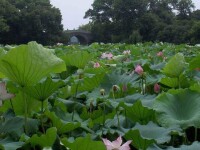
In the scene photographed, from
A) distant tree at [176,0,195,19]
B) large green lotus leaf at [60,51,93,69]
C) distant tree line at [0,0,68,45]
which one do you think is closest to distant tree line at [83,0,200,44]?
distant tree at [176,0,195,19]

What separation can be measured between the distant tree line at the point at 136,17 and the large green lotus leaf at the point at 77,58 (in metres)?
29.0

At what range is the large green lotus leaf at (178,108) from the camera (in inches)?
30.4

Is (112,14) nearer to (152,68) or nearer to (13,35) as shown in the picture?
(13,35)

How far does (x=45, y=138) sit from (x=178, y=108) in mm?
331

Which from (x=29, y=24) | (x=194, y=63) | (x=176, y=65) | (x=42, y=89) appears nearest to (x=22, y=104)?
(x=42, y=89)

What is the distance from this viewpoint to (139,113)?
843 mm

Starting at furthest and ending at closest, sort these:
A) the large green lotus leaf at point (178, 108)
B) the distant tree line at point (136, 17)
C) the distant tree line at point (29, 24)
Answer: the distant tree line at point (136, 17) → the distant tree line at point (29, 24) → the large green lotus leaf at point (178, 108)

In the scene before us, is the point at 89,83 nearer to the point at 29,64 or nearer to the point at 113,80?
the point at 113,80

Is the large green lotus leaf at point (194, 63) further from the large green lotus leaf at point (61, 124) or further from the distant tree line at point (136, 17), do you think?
the distant tree line at point (136, 17)

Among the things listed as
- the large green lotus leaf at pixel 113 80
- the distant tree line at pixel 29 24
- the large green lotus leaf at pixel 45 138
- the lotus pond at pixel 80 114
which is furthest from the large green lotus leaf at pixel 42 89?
the distant tree line at pixel 29 24

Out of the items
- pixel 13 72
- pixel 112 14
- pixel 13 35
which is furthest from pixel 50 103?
pixel 112 14

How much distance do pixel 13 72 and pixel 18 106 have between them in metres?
0.16

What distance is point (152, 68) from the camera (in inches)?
55.0

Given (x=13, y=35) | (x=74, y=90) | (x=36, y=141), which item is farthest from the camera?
(x=13, y=35)
